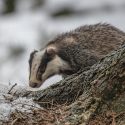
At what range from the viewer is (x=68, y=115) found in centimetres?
538

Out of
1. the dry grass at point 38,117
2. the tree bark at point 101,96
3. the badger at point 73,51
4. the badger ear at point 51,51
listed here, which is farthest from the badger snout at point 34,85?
the dry grass at point 38,117

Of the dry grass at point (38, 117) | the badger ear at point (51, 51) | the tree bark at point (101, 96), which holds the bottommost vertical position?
the badger ear at point (51, 51)

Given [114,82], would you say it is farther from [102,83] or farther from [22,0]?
[22,0]

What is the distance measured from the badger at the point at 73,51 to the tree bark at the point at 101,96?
9.64 feet

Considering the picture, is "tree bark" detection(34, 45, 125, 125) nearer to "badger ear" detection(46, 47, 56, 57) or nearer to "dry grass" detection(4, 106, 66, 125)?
"dry grass" detection(4, 106, 66, 125)

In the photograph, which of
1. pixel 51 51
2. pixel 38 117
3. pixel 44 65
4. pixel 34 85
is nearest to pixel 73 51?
pixel 51 51

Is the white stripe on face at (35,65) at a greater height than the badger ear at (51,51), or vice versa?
the badger ear at (51,51)

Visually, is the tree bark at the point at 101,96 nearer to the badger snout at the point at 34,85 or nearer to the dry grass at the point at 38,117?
the dry grass at the point at 38,117

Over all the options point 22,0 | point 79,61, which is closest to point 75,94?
point 22,0

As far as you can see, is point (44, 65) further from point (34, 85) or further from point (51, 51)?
point (34, 85)

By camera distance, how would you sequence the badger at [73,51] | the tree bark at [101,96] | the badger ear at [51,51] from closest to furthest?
1. the tree bark at [101,96]
2. the badger at [73,51]
3. the badger ear at [51,51]

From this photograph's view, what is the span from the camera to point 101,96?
17.6ft

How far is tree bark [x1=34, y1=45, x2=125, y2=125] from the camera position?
5.25 m

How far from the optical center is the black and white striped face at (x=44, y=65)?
356 inches
